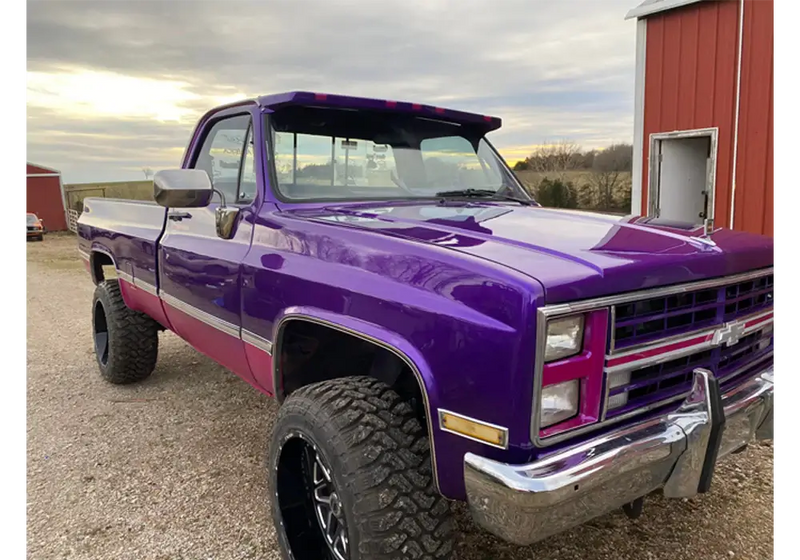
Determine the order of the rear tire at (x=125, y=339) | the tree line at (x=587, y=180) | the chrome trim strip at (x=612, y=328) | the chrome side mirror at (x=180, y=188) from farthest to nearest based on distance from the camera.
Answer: the tree line at (x=587, y=180)
the rear tire at (x=125, y=339)
the chrome side mirror at (x=180, y=188)
the chrome trim strip at (x=612, y=328)

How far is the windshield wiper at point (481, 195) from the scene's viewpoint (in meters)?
3.45

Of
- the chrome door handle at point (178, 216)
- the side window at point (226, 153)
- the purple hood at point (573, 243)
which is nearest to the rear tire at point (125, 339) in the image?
the chrome door handle at point (178, 216)

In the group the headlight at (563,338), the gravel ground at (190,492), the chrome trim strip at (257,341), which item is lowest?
the gravel ground at (190,492)

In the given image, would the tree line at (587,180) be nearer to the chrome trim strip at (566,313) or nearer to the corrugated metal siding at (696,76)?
the corrugated metal siding at (696,76)

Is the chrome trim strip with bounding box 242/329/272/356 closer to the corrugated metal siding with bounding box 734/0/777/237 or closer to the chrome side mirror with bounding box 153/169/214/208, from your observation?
the chrome side mirror with bounding box 153/169/214/208

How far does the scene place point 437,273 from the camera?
1.96m

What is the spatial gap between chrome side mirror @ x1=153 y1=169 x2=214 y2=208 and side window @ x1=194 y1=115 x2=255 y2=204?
303 mm

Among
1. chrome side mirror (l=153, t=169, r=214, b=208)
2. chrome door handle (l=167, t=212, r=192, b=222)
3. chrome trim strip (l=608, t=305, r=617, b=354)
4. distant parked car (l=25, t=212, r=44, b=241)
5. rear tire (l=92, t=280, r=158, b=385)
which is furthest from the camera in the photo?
distant parked car (l=25, t=212, r=44, b=241)

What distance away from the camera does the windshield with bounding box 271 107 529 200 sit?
123 inches

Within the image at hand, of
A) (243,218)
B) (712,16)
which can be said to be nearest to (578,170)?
(712,16)

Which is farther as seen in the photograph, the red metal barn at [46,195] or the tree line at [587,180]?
the red metal barn at [46,195]

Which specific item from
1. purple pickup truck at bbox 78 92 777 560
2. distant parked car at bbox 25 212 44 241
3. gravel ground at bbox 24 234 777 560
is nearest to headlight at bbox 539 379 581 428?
purple pickup truck at bbox 78 92 777 560

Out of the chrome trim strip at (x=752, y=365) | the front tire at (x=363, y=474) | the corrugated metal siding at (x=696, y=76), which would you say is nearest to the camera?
the front tire at (x=363, y=474)

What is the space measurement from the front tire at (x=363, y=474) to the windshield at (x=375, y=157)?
48.2 inches
